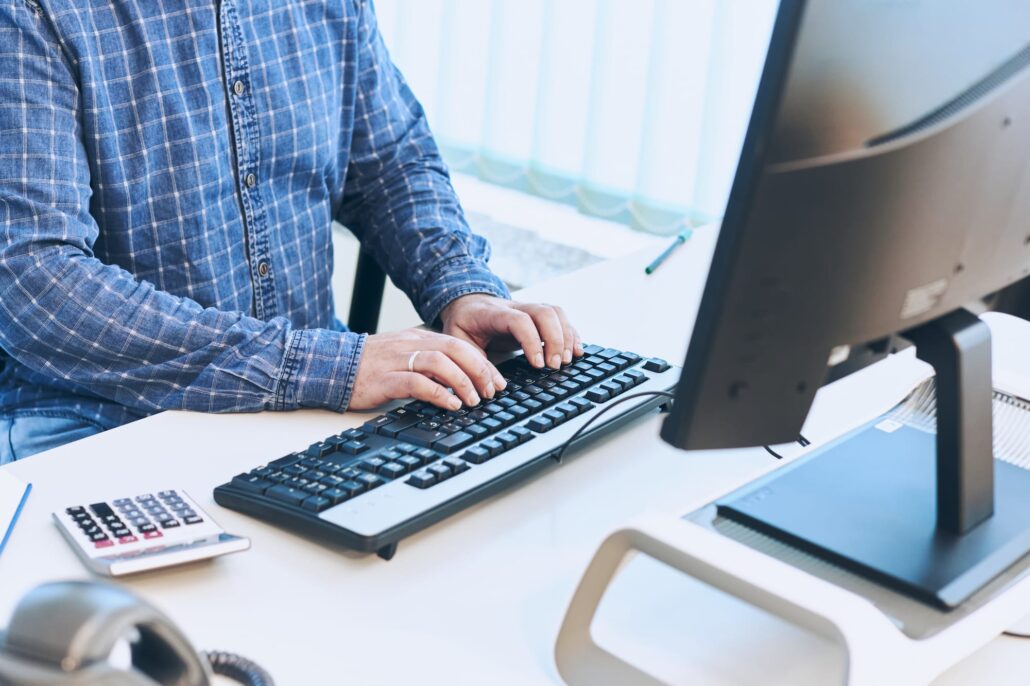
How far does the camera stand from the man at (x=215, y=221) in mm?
1064

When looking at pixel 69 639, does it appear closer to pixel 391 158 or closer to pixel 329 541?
pixel 329 541

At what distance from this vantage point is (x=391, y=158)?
4.89 feet

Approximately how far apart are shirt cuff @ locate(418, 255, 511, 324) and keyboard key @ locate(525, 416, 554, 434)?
0.35m

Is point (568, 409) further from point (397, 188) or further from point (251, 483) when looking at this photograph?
point (397, 188)

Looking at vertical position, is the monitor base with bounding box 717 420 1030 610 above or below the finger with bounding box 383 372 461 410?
above

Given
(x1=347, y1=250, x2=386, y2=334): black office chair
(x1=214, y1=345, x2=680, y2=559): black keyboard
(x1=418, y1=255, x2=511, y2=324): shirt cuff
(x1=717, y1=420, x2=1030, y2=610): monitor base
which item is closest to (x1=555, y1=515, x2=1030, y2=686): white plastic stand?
(x1=717, y1=420, x2=1030, y2=610): monitor base

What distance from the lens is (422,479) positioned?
33.6 inches

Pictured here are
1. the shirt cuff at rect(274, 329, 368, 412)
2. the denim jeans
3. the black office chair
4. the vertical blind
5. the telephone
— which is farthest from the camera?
the vertical blind

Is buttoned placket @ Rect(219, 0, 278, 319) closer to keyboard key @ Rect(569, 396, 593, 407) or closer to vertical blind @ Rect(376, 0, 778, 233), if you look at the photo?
keyboard key @ Rect(569, 396, 593, 407)

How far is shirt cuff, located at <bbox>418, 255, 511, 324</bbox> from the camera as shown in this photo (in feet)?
4.26

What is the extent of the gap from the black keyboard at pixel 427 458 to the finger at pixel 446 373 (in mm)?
14

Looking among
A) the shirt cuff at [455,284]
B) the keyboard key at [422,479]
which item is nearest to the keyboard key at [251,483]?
the keyboard key at [422,479]

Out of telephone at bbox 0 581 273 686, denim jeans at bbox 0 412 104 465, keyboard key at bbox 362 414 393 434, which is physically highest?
telephone at bbox 0 581 273 686

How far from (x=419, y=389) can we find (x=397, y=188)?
53 centimetres
